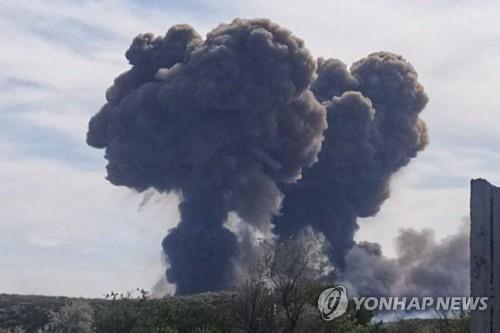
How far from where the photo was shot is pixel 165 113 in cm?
9462

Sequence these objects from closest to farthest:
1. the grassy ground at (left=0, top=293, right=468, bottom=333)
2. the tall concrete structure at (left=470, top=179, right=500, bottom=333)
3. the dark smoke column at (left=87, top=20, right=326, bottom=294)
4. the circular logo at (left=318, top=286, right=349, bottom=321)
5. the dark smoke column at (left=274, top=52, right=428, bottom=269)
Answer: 1. the tall concrete structure at (left=470, top=179, right=500, bottom=333)
2. the grassy ground at (left=0, top=293, right=468, bottom=333)
3. the circular logo at (left=318, top=286, right=349, bottom=321)
4. the dark smoke column at (left=87, top=20, right=326, bottom=294)
5. the dark smoke column at (left=274, top=52, right=428, bottom=269)

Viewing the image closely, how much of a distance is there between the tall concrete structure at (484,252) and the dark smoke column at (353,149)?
9079 cm

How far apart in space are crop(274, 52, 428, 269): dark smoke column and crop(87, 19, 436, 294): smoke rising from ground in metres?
0.14

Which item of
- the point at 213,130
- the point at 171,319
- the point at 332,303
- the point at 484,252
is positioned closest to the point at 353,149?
the point at 213,130

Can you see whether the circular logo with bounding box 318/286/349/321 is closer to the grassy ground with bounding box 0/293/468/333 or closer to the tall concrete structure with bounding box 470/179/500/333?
the grassy ground with bounding box 0/293/468/333

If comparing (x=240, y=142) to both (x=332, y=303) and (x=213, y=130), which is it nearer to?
(x=213, y=130)

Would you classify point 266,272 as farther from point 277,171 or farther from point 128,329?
point 277,171

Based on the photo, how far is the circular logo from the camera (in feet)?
106

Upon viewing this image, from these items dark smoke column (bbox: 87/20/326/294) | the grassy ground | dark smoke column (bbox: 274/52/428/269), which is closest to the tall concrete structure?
the grassy ground

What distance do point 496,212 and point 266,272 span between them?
81.8 feet

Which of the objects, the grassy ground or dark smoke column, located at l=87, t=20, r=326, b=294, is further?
dark smoke column, located at l=87, t=20, r=326, b=294

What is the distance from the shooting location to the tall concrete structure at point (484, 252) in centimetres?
930

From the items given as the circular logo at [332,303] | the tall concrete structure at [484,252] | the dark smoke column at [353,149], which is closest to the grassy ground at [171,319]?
the circular logo at [332,303]

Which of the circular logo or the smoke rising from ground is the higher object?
the smoke rising from ground
